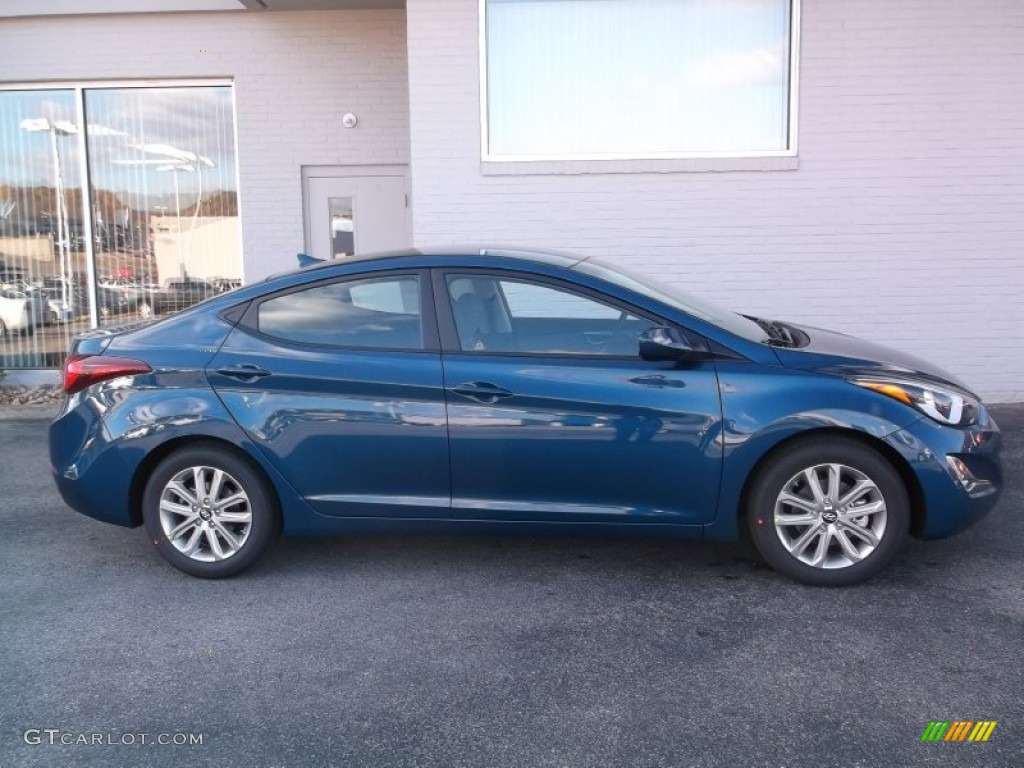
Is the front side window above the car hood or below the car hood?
above

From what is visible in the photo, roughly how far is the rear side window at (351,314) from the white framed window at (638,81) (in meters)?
4.11

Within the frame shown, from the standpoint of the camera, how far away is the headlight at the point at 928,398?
4691 millimetres

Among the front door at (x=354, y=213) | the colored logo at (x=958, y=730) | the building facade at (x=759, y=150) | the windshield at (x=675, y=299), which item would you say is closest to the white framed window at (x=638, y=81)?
the building facade at (x=759, y=150)

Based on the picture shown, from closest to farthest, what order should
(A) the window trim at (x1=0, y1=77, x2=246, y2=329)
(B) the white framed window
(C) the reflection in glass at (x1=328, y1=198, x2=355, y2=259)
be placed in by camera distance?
(B) the white framed window
(A) the window trim at (x1=0, y1=77, x2=246, y2=329)
(C) the reflection in glass at (x1=328, y1=198, x2=355, y2=259)

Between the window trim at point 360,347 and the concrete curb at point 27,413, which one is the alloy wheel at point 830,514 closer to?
the window trim at point 360,347

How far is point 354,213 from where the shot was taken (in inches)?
415

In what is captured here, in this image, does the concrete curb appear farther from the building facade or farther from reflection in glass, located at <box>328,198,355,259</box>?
the building facade

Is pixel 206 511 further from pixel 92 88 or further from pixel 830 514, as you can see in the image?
pixel 92 88

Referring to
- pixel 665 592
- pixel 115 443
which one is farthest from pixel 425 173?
pixel 665 592

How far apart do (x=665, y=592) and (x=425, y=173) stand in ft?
16.8

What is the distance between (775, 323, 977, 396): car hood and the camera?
187 inches

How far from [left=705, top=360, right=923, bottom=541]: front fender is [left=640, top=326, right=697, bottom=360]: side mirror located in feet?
0.67

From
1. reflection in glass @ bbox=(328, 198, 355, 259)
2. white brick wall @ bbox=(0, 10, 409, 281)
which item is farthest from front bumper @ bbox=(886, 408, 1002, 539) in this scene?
reflection in glass @ bbox=(328, 198, 355, 259)

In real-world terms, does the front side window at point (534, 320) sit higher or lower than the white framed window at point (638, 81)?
lower
